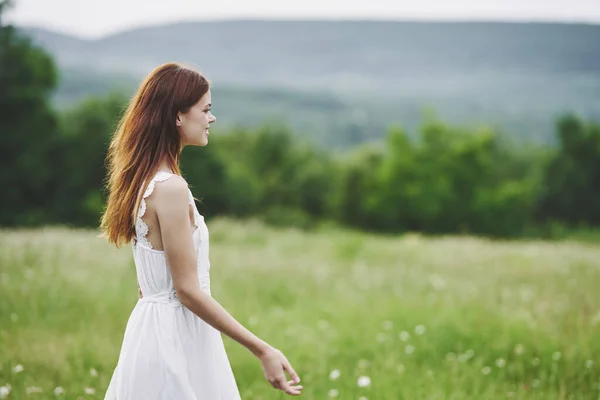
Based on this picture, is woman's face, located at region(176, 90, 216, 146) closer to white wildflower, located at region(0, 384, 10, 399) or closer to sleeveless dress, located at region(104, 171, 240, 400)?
sleeveless dress, located at region(104, 171, 240, 400)

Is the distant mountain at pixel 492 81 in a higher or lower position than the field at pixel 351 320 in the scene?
higher

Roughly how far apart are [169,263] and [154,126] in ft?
1.67

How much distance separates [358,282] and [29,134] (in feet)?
104

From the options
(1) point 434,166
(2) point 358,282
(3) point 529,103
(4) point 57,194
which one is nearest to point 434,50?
(3) point 529,103

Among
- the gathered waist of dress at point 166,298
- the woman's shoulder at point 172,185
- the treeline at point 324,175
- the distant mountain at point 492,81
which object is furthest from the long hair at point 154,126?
the distant mountain at point 492,81

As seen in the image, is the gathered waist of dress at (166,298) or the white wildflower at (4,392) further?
the white wildflower at (4,392)

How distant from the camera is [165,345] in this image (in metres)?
2.28

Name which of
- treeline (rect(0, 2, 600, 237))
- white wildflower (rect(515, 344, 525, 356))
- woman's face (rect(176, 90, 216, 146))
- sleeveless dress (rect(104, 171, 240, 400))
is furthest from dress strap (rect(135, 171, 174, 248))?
treeline (rect(0, 2, 600, 237))

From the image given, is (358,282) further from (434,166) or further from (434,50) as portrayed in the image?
(434,50)

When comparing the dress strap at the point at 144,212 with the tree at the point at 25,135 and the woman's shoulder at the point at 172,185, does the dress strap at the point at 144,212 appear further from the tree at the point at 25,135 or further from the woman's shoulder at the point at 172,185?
the tree at the point at 25,135

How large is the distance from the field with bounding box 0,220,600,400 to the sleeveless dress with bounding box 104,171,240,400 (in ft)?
5.63

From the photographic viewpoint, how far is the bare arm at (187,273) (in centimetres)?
214

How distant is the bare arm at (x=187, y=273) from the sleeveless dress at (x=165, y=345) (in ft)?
0.24

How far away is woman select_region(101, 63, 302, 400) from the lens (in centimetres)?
218
